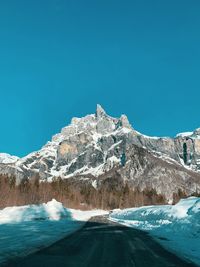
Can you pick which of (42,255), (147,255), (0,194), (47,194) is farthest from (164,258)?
(47,194)

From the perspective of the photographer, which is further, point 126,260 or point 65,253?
point 65,253

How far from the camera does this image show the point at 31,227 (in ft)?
141

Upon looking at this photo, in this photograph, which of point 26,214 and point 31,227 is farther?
point 26,214

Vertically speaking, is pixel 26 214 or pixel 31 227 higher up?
pixel 26 214

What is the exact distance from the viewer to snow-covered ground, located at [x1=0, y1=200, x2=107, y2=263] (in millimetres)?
21781

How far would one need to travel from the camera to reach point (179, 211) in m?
51.7

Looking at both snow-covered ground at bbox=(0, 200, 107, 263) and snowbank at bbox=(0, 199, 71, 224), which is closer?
snow-covered ground at bbox=(0, 200, 107, 263)

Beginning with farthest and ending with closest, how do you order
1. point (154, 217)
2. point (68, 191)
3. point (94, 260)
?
1. point (68, 191)
2. point (154, 217)
3. point (94, 260)

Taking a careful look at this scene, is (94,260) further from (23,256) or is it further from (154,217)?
(154,217)

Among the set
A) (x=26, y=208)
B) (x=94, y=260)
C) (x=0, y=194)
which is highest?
(x=0, y=194)

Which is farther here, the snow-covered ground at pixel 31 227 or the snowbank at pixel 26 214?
the snowbank at pixel 26 214

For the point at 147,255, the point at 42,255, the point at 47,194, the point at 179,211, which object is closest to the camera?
the point at 42,255

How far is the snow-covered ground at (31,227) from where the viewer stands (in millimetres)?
21781

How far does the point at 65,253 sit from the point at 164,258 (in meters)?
4.39
